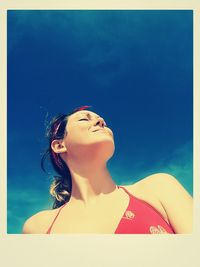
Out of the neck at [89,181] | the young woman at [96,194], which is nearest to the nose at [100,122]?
the young woman at [96,194]

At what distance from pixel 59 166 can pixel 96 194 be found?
25 cm

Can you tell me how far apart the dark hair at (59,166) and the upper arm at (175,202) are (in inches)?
19.1

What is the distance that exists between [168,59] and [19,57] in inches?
31.8

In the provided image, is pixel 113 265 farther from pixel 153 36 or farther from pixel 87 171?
pixel 153 36

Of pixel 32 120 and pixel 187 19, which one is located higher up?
pixel 187 19

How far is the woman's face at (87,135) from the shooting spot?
2.65 m

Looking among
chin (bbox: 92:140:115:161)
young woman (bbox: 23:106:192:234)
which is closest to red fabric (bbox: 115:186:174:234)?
young woman (bbox: 23:106:192:234)

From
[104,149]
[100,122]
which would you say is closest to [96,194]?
[104,149]

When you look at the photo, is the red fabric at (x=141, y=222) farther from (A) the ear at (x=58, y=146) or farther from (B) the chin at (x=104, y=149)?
(A) the ear at (x=58, y=146)

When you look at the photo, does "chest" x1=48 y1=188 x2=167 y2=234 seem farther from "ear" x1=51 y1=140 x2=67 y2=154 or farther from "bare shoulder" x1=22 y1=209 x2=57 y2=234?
"ear" x1=51 y1=140 x2=67 y2=154

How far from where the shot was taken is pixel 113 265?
8.30 ft

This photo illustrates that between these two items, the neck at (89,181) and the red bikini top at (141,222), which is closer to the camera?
the red bikini top at (141,222)

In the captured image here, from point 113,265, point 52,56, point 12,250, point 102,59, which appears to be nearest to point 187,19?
point 102,59

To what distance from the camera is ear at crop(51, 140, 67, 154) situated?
8.89 ft
